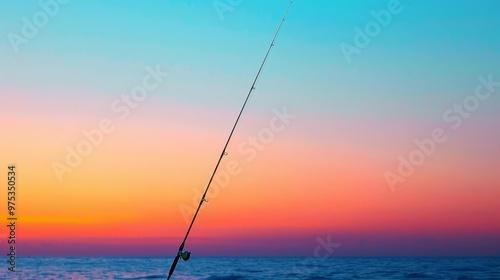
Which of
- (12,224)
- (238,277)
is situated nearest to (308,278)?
(238,277)

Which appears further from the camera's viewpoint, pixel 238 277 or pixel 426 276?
pixel 238 277

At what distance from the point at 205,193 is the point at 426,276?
45.8 m

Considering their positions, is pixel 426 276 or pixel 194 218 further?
pixel 426 276

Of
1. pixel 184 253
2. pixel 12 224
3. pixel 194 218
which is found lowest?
pixel 184 253

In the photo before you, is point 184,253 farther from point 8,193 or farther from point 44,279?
point 44,279

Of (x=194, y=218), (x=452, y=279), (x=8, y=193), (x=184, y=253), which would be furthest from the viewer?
(x=452, y=279)

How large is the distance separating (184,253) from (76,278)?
48232 mm

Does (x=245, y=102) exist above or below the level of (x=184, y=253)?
above

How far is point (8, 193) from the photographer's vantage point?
1778 cm

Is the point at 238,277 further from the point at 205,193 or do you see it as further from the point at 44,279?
the point at 205,193

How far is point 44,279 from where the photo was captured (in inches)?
2061

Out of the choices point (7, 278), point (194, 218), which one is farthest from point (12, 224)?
point (7, 278)

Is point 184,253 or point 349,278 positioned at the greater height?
point 349,278

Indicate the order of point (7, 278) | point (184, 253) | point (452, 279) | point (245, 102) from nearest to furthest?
point (184, 253) → point (245, 102) → point (452, 279) → point (7, 278)
